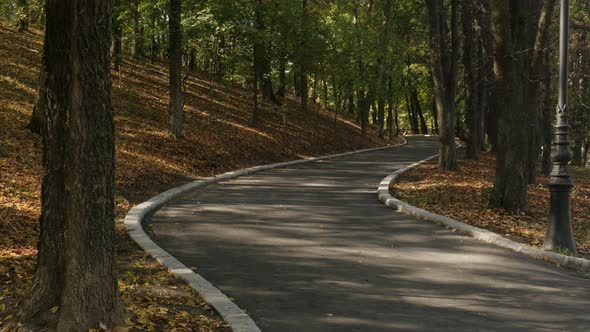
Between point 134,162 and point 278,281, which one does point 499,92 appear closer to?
point 278,281

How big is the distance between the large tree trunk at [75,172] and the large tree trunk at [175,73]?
48.2ft

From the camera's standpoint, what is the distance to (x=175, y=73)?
1958cm

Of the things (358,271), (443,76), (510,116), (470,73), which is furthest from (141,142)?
(470,73)

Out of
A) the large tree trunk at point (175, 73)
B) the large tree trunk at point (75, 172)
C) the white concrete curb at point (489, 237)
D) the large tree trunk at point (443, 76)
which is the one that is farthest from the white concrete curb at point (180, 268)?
the large tree trunk at point (443, 76)

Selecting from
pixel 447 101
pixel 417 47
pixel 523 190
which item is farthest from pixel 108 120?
pixel 417 47

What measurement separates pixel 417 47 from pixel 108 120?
46.2 metres

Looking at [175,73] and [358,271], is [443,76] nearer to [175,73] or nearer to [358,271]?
[175,73]

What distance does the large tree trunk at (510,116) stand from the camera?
490 inches

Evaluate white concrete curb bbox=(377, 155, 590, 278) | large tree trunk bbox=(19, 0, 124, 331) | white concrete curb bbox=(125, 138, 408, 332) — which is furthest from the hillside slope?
white concrete curb bbox=(377, 155, 590, 278)

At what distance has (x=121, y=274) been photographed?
274 inches

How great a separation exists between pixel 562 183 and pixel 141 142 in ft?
41.3

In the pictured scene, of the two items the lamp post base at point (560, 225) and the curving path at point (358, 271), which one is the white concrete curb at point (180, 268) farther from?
the lamp post base at point (560, 225)

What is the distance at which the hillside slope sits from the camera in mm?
8109

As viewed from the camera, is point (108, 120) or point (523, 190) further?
point (523, 190)
